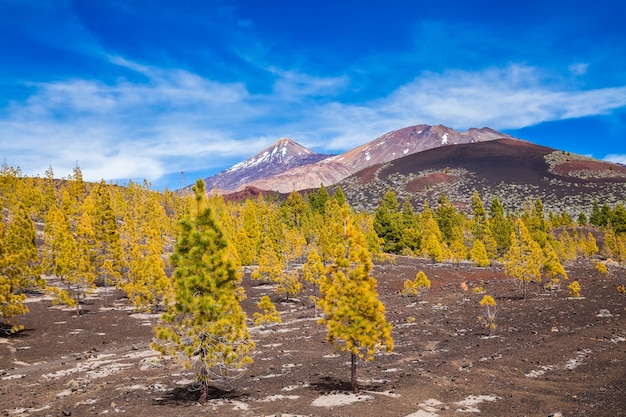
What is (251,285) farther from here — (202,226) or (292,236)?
(202,226)

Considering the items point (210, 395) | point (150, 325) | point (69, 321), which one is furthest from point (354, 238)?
point (69, 321)

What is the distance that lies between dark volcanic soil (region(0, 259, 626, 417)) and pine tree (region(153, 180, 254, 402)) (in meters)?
1.91

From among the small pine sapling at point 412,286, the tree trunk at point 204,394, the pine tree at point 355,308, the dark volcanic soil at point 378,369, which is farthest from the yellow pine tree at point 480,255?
the tree trunk at point 204,394

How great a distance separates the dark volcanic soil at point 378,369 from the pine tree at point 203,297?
6.27ft

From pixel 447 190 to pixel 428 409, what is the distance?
586 ft

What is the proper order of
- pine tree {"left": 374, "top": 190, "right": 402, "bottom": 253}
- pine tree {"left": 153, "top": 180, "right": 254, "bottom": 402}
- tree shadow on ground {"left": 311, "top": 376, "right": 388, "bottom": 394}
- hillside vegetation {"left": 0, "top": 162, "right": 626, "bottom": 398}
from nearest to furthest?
pine tree {"left": 153, "top": 180, "right": 254, "bottom": 402}, hillside vegetation {"left": 0, "top": 162, "right": 626, "bottom": 398}, tree shadow on ground {"left": 311, "top": 376, "right": 388, "bottom": 394}, pine tree {"left": 374, "top": 190, "right": 402, "bottom": 253}

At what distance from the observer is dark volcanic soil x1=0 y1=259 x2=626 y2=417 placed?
14195 millimetres

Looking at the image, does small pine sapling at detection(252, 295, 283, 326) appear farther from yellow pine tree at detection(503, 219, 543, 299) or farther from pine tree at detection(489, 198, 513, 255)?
pine tree at detection(489, 198, 513, 255)

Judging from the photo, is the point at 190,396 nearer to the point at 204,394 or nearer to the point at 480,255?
the point at 204,394

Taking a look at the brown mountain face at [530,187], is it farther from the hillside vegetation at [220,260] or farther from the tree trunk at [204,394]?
the tree trunk at [204,394]

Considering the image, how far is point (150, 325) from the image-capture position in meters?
37.1

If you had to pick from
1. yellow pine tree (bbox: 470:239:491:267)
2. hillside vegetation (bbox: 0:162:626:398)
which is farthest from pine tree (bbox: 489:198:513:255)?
yellow pine tree (bbox: 470:239:491:267)

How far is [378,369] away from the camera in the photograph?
20.0 metres

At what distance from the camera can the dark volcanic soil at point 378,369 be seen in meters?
14.2
